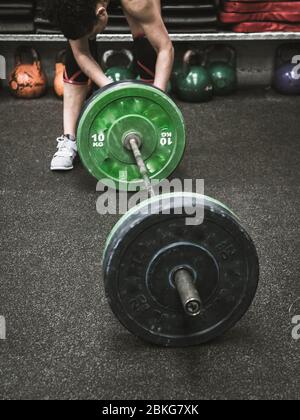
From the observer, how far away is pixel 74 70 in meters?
1.97

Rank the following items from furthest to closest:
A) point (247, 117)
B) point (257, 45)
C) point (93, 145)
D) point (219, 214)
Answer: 1. point (257, 45)
2. point (247, 117)
3. point (93, 145)
4. point (219, 214)

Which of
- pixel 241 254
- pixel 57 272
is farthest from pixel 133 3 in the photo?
pixel 241 254

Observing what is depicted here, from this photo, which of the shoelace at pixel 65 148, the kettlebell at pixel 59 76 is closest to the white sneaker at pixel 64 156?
the shoelace at pixel 65 148

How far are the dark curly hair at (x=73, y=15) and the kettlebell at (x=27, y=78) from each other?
1.12 m

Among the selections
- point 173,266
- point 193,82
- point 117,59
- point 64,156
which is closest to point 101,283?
point 173,266

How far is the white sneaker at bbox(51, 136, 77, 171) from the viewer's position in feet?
6.64

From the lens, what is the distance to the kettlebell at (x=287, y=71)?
270cm

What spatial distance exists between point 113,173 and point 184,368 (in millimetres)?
840

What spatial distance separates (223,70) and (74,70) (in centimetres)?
104

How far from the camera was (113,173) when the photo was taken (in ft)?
5.86

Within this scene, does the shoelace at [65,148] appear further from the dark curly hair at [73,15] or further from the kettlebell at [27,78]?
the kettlebell at [27,78]

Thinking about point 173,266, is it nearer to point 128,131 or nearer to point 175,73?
point 128,131

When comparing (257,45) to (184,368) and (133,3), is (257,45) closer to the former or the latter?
(133,3)

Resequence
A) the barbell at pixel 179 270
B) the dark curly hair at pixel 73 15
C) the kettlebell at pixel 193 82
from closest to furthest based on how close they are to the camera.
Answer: the barbell at pixel 179 270 → the dark curly hair at pixel 73 15 → the kettlebell at pixel 193 82
